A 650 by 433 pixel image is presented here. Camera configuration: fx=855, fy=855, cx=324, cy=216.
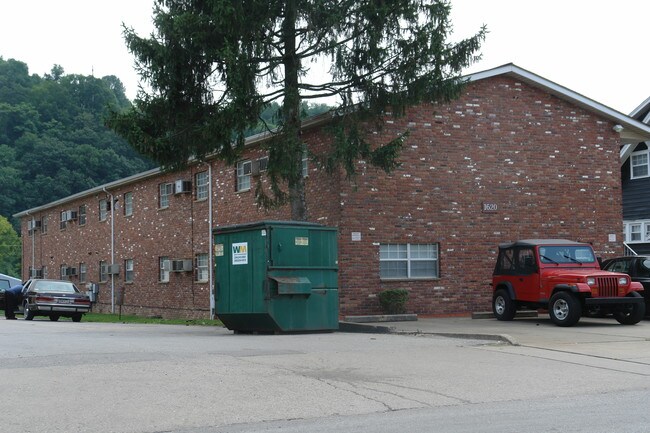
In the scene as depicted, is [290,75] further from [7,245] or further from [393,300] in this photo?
[7,245]

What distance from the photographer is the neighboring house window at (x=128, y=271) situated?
3747cm

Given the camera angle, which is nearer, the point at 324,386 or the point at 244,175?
the point at 324,386

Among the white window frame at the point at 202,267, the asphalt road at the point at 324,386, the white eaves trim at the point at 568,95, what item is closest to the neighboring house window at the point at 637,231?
the white eaves trim at the point at 568,95

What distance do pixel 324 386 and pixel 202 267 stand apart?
21736 millimetres

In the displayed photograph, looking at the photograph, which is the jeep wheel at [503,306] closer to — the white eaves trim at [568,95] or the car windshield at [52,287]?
the white eaves trim at [568,95]

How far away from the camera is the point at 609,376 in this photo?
11.2 m

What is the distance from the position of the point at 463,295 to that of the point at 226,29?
9914mm

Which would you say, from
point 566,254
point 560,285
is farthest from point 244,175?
point 560,285

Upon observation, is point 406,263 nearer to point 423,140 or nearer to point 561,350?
point 423,140

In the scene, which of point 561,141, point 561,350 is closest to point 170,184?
point 561,141

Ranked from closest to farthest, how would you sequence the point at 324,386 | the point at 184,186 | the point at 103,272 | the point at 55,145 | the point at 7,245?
the point at 324,386, the point at 184,186, the point at 103,272, the point at 55,145, the point at 7,245

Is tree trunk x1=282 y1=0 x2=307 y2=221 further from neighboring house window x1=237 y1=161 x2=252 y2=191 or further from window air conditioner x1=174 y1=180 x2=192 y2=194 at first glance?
window air conditioner x1=174 y1=180 x2=192 y2=194

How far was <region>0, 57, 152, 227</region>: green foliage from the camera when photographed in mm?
78000

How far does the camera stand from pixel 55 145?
79.8 meters
